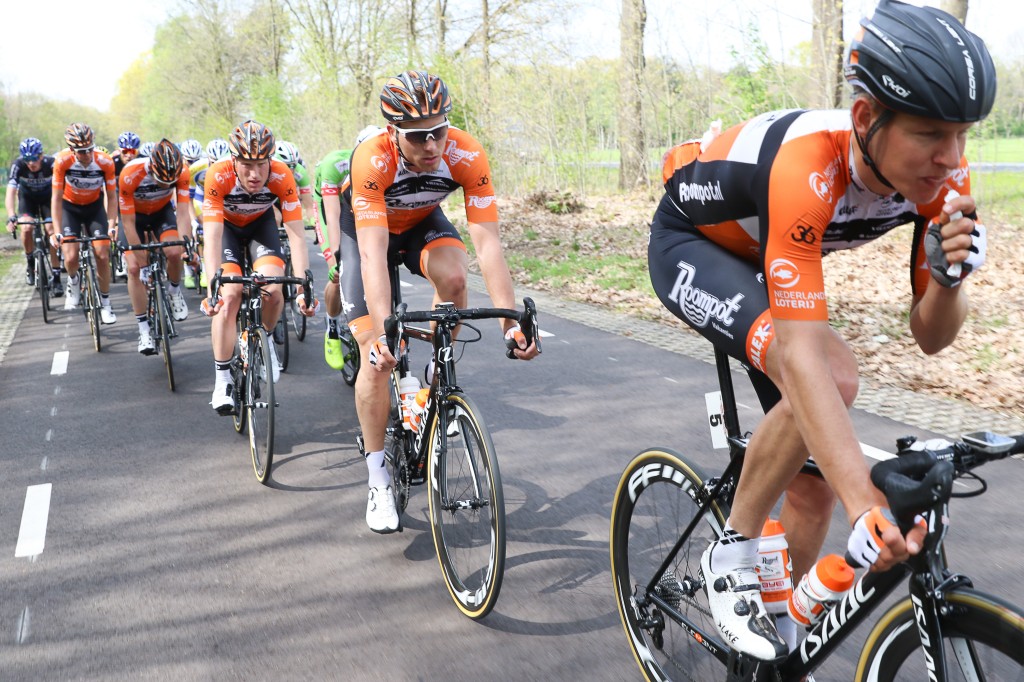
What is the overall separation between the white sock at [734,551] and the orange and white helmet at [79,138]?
386 inches

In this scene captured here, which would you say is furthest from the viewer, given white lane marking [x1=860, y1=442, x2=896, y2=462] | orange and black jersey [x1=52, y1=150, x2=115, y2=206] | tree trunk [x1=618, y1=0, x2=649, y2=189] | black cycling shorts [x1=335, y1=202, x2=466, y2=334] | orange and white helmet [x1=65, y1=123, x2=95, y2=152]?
tree trunk [x1=618, y1=0, x2=649, y2=189]

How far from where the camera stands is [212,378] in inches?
326

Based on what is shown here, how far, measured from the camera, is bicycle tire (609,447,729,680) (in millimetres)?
2693

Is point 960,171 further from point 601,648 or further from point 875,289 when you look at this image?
point 875,289

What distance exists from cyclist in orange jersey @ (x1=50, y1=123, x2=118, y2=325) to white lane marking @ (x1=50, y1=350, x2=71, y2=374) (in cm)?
70

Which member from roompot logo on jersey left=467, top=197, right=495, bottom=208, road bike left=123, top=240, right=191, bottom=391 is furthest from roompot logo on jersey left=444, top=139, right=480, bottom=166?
road bike left=123, top=240, right=191, bottom=391

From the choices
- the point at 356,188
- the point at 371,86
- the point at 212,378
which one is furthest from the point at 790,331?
the point at 371,86

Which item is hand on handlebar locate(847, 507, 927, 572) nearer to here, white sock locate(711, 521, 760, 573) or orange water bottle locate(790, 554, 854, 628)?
orange water bottle locate(790, 554, 854, 628)

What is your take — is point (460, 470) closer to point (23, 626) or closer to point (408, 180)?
point (408, 180)

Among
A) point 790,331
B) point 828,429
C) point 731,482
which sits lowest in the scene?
point 731,482

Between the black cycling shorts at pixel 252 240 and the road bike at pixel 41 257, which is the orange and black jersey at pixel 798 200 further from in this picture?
the road bike at pixel 41 257

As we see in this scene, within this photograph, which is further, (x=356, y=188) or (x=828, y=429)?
(x=356, y=188)

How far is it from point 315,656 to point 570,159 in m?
19.3

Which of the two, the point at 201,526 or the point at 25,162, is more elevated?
the point at 25,162
